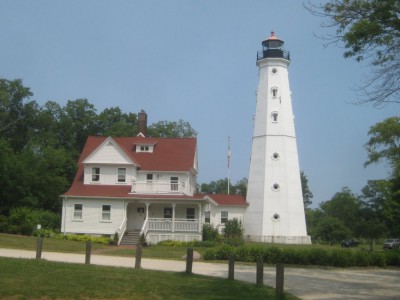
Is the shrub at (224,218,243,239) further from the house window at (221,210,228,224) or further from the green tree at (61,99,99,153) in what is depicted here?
the green tree at (61,99,99,153)

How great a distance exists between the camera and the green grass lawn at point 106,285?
11422 millimetres

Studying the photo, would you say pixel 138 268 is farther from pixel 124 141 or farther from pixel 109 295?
pixel 124 141

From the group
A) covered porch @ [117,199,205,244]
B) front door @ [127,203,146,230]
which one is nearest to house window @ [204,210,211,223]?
covered porch @ [117,199,205,244]

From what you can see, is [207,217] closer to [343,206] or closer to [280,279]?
[280,279]

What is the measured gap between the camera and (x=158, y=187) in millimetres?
40062

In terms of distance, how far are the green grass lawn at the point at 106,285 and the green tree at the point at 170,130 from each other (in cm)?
4397

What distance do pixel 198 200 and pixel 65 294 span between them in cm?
2644

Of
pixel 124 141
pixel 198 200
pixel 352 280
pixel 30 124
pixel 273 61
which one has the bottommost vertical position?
pixel 352 280

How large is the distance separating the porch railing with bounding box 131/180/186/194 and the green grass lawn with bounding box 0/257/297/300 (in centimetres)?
2389

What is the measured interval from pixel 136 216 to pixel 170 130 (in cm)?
2446

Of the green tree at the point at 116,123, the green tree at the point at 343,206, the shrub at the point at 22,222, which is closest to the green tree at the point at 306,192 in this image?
the green tree at the point at 343,206

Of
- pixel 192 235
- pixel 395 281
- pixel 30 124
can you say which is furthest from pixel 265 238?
pixel 30 124

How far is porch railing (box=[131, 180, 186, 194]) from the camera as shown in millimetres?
39750

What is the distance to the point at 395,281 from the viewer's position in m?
18.7
